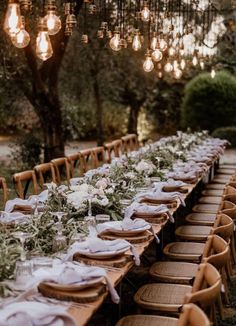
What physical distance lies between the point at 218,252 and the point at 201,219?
9.48 feet

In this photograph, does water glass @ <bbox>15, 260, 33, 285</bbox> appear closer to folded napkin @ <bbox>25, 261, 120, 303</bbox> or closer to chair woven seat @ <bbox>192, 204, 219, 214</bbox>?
folded napkin @ <bbox>25, 261, 120, 303</bbox>

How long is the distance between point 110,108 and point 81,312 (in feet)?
61.5

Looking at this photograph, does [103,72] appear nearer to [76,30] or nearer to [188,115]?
[76,30]

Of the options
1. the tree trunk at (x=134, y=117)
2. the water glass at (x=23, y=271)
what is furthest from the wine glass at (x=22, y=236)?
the tree trunk at (x=134, y=117)

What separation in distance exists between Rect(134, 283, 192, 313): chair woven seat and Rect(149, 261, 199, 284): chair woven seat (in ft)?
0.57

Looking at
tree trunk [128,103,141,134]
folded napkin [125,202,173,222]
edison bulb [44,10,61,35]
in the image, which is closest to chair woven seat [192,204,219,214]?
folded napkin [125,202,173,222]

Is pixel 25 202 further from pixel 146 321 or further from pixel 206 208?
pixel 206 208

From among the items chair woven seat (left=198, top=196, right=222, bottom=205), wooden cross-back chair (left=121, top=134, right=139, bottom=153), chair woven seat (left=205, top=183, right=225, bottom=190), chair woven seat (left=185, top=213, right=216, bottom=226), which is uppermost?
wooden cross-back chair (left=121, top=134, right=139, bottom=153)

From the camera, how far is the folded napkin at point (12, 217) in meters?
4.64

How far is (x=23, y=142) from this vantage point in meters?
13.3

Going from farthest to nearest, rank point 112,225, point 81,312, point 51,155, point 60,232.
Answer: point 51,155, point 112,225, point 60,232, point 81,312

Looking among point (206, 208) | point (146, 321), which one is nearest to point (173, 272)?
point (146, 321)

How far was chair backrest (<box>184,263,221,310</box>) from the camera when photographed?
302 cm

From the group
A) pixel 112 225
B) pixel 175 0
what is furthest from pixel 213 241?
pixel 175 0
